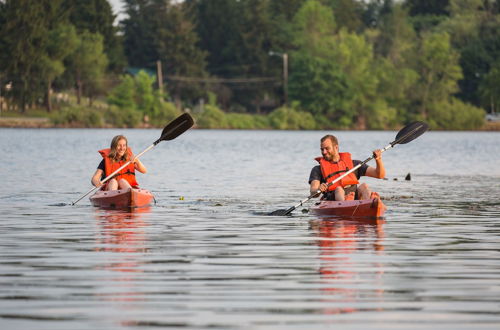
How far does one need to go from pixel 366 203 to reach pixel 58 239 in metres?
5.54

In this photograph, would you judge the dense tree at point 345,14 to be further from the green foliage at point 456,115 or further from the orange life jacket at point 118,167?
the orange life jacket at point 118,167

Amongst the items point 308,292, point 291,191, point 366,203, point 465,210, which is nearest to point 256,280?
point 308,292

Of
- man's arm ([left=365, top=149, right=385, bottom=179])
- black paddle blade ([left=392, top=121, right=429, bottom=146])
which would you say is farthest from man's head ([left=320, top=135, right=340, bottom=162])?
black paddle blade ([left=392, top=121, right=429, bottom=146])

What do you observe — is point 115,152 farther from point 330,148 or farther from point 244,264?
point 244,264

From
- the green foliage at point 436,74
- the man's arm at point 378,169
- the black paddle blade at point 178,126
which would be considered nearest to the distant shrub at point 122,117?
the green foliage at point 436,74

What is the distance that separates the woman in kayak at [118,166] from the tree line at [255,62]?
332 feet

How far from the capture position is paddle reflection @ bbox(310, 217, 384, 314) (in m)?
11.6

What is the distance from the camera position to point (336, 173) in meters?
21.2

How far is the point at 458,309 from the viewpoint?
36.4 ft

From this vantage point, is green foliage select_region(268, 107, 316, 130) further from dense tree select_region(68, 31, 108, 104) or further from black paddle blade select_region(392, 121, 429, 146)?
black paddle blade select_region(392, 121, 429, 146)

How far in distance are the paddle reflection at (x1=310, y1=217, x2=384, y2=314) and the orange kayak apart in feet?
0.44

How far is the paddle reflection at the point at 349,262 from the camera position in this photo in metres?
11.6

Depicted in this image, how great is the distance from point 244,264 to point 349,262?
1211 mm

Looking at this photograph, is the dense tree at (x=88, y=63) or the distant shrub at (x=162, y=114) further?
the dense tree at (x=88, y=63)
